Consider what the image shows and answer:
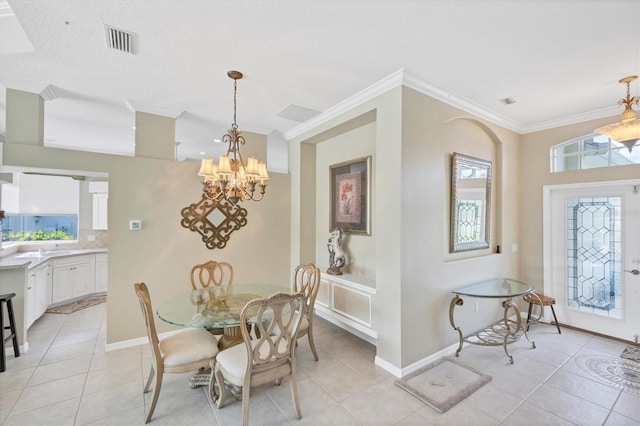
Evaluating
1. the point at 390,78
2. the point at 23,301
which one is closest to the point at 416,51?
the point at 390,78

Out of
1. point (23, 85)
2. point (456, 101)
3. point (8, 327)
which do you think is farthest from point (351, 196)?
point (8, 327)

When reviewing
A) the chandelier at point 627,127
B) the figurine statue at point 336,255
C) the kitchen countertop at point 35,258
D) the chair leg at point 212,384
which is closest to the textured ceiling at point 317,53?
the chandelier at point 627,127

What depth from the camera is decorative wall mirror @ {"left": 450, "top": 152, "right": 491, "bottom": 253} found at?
140 inches

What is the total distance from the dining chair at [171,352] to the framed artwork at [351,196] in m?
2.30

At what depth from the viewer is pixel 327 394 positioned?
2549mm

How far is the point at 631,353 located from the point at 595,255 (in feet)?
3.97

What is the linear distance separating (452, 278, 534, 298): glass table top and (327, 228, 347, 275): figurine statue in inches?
56.6

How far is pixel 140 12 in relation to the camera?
197 cm

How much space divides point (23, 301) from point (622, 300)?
739 cm

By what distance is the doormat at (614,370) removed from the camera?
106 inches

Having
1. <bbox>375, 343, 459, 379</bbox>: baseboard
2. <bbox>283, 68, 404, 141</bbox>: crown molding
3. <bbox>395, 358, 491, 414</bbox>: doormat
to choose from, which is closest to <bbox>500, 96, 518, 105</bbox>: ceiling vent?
<bbox>283, 68, 404, 141</bbox>: crown molding

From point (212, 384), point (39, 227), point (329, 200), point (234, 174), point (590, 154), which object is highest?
point (590, 154)

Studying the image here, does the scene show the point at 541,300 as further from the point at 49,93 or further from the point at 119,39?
the point at 49,93

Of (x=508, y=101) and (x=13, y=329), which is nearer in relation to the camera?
(x=13, y=329)
